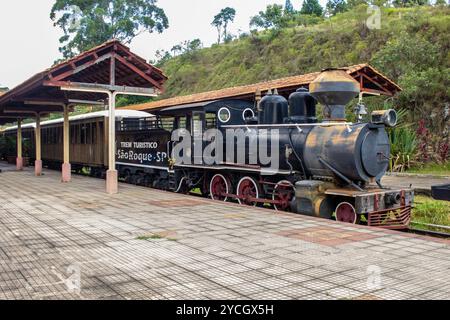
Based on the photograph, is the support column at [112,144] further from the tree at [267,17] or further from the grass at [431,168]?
the tree at [267,17]

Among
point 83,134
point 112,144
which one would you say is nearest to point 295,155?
point 112,144

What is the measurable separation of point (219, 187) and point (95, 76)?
18.3 feet

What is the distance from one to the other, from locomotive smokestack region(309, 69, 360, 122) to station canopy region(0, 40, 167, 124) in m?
5.52

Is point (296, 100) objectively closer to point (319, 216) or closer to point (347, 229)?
point (319, 216)

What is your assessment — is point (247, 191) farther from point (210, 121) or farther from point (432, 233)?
point (432, 233)

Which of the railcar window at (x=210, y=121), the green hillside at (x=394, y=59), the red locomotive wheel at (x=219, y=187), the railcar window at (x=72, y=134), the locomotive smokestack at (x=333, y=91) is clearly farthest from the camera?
the railcar window at (x=72, y=134)

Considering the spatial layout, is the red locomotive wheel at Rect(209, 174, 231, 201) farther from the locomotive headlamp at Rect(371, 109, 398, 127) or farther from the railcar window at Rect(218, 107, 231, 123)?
the locomotive headlamp at Rect(371, 109, 398, 127)

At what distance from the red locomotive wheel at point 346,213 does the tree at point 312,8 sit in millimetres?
44124

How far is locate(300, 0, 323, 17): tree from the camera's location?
160 ft

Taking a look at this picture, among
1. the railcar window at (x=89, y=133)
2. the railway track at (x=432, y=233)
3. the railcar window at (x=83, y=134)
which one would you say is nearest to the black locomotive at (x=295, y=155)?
the railway track at (x=432, y=233)

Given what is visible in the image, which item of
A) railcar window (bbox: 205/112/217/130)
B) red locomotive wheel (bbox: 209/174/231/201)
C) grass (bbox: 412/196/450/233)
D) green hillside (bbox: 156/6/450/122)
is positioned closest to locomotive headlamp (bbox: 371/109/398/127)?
grass (bbox: 412/196/450/233)

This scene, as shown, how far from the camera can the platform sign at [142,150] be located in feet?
44.3
